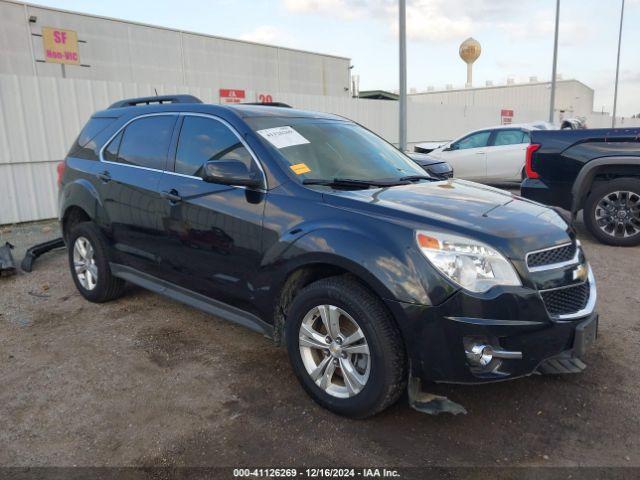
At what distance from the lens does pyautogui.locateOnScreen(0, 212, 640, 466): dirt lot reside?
8.45ft

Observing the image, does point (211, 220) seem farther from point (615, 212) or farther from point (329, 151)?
point (615, 212)

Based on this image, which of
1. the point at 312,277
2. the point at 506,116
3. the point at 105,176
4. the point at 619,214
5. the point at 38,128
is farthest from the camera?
the point at 506,116

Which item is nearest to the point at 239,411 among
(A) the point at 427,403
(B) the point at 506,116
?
(A) the point at 427,403

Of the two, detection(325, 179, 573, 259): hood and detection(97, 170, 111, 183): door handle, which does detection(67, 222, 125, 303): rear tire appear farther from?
detection(325, 179, 573, 259): hood

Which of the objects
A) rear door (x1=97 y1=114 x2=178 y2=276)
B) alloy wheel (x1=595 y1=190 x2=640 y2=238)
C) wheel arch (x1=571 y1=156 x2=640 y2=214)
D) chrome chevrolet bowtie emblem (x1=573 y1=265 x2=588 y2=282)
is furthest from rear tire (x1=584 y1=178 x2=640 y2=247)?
rear door (x1=97 y1=114 x2=178 y2=276)

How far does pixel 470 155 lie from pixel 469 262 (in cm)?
971

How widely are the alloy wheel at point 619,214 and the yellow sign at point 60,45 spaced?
2335cm

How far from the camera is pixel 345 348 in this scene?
109 inches

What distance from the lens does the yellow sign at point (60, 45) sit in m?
21.9

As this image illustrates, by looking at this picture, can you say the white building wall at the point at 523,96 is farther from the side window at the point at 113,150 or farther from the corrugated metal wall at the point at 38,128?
the side window at the point at 113,150

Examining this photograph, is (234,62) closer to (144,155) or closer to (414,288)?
(144,155)

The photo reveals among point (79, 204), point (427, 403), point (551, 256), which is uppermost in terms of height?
point (79, 204)

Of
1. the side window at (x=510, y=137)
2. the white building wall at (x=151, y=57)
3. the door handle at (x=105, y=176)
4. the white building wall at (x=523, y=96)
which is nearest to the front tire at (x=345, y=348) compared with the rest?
the door handle at (x=105, y=176)

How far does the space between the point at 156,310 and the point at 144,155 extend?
1453 millimetres
